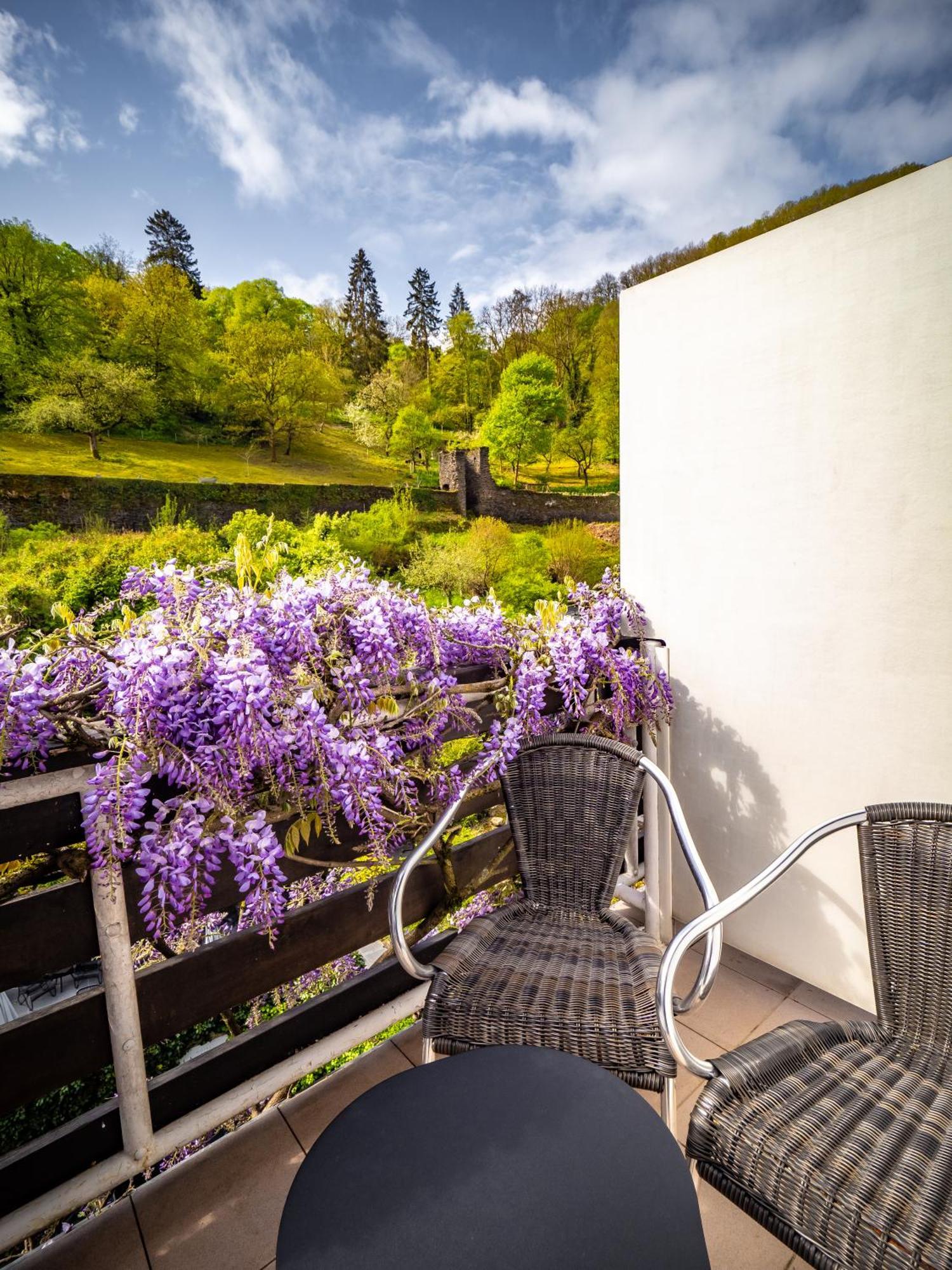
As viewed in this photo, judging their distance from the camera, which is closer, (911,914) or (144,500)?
(911,914)

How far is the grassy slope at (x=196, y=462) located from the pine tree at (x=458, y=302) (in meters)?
10.7

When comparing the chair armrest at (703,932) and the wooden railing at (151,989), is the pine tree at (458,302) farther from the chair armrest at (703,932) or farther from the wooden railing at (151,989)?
the chair armrest at (703,932)

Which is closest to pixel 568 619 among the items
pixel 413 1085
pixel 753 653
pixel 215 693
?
pixel 753 653

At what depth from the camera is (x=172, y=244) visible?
94.5 feet

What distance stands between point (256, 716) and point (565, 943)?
36.8 inches

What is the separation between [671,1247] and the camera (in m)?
0.71

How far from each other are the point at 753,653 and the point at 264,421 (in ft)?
84.1

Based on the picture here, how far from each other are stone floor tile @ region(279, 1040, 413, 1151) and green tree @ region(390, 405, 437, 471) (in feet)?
85.4

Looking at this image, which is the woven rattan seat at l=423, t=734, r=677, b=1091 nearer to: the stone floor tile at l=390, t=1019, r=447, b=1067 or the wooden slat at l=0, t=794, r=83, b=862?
the stone floor tile at l=390, t=1019, r=447, b=1067

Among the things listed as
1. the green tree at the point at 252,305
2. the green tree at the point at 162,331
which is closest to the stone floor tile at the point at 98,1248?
the green tree at the point at 162,331

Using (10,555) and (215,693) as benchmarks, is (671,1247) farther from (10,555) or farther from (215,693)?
(10,555)

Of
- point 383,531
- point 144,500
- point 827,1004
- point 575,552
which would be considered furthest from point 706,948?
point 383,531

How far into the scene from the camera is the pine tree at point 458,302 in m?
31.8

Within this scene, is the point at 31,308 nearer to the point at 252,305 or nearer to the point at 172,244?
the point at 252,305
